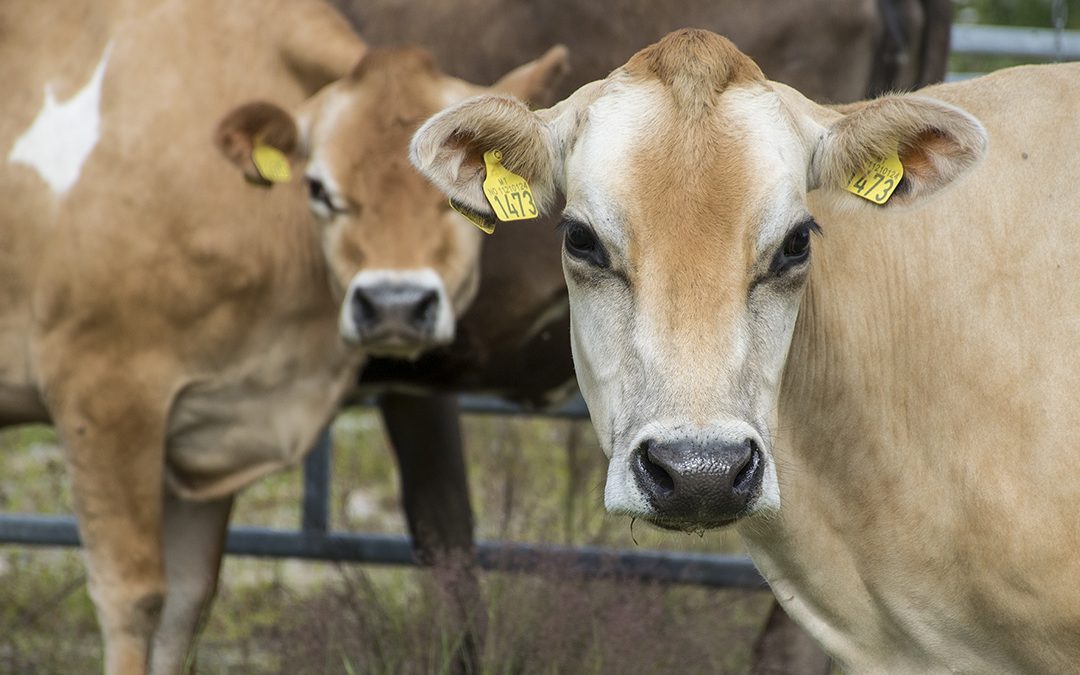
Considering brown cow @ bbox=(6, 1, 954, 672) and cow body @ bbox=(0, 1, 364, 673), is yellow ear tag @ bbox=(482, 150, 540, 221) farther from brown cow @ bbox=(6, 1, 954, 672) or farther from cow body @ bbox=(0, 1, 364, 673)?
cow body @ bbox=(0, 1, 364, 673)

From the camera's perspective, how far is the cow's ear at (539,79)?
4.86 meters

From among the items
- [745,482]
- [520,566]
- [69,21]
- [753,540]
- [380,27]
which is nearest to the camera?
[745,482]

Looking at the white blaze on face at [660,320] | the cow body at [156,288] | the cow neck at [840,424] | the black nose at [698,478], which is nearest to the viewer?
the black nose at [698,478]

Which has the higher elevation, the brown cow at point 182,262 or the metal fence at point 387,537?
the brown cow at point 182,262

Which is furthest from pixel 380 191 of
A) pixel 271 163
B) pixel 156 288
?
pixel 156 288

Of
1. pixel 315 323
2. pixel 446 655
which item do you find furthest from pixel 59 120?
pixel 446 655

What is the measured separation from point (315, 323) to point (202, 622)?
4.05 feet

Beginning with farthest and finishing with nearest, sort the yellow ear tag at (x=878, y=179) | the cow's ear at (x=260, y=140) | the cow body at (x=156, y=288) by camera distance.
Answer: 1. the cow body at (x=156, y=288)
2. the cow's ear at (x=260, y=140)
3. the yellow ear tag at (x=878, y=179)

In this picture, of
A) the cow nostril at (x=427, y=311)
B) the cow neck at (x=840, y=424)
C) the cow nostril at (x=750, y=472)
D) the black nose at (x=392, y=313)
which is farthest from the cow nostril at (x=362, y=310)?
the cow nostril at (x=750, y=472)

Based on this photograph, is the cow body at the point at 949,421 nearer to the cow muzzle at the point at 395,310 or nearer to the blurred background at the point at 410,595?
the blurred background at the point at 410,595

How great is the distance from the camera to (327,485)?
596cm

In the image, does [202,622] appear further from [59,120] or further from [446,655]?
[59,120]

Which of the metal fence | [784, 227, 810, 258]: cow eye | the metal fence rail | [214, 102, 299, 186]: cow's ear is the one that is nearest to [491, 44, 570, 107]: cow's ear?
[214, 102, 299, 186]: cow's ear

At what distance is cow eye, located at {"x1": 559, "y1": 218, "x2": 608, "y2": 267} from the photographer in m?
3.06
